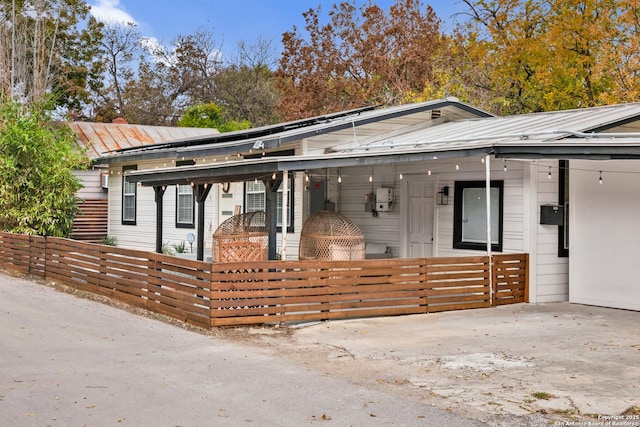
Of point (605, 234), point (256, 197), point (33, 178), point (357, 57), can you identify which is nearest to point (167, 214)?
point (33, 178)

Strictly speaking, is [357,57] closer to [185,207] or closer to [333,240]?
[185,207]

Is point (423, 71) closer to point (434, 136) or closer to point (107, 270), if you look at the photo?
point (434, 136)

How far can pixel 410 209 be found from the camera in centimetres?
1670

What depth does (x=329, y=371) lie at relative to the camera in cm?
831

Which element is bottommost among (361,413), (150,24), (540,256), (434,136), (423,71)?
(361,413)

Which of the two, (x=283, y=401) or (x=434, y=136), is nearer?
(x=283, y=401)

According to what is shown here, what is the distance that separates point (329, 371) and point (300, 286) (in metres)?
2.92

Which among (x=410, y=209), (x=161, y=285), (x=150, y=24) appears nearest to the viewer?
(x=161, y=285)

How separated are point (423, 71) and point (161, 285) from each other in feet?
105

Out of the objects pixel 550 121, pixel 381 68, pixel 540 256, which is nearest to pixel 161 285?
pixel 540 256

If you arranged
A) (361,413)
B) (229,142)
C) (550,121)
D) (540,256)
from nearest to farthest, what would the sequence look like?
(361,413) < (540,256) < (550,121) < (229,142)

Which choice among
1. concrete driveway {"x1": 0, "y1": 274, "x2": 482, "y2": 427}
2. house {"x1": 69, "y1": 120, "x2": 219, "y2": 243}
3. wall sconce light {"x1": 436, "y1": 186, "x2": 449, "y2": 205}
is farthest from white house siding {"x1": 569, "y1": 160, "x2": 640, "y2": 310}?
house {"x1": 69, "y1": 120, "x2": 219, "y2": 243}

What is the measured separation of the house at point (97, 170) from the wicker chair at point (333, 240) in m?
10.5

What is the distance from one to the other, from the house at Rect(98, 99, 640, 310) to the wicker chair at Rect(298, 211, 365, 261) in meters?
0.79
